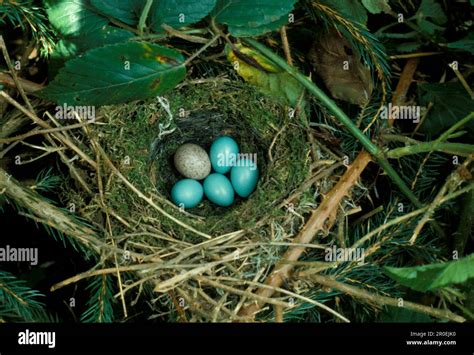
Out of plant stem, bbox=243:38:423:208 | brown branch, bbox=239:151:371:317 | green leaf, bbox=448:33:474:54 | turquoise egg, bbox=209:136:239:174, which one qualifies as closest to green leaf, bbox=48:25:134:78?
plant stem, bbox=243:38:423:208

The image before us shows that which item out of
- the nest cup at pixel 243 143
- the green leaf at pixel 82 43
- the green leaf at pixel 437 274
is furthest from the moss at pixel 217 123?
the green leaf at pixel 437 274

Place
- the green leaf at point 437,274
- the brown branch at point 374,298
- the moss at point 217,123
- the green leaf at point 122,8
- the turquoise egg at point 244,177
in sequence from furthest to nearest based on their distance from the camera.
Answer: the turquoise egg at point 244,177
the moss at point 217,123
the green leaf at point 122,8
the brown branch at point 374,298
the green leaf at point 437,274

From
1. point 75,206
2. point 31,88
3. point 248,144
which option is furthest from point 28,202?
point 248,144

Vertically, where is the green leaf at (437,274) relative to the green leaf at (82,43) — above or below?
below

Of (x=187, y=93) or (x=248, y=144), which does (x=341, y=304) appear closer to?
(x=248, y=144)

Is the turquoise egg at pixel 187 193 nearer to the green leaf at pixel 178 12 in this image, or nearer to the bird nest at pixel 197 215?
the bird nest at pixel 197 215

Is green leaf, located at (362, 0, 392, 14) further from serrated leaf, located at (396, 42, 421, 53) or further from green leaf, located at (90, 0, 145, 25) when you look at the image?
green leaf, located at (90, 0, 145, 25)

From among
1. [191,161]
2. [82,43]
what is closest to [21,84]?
[82,43]
